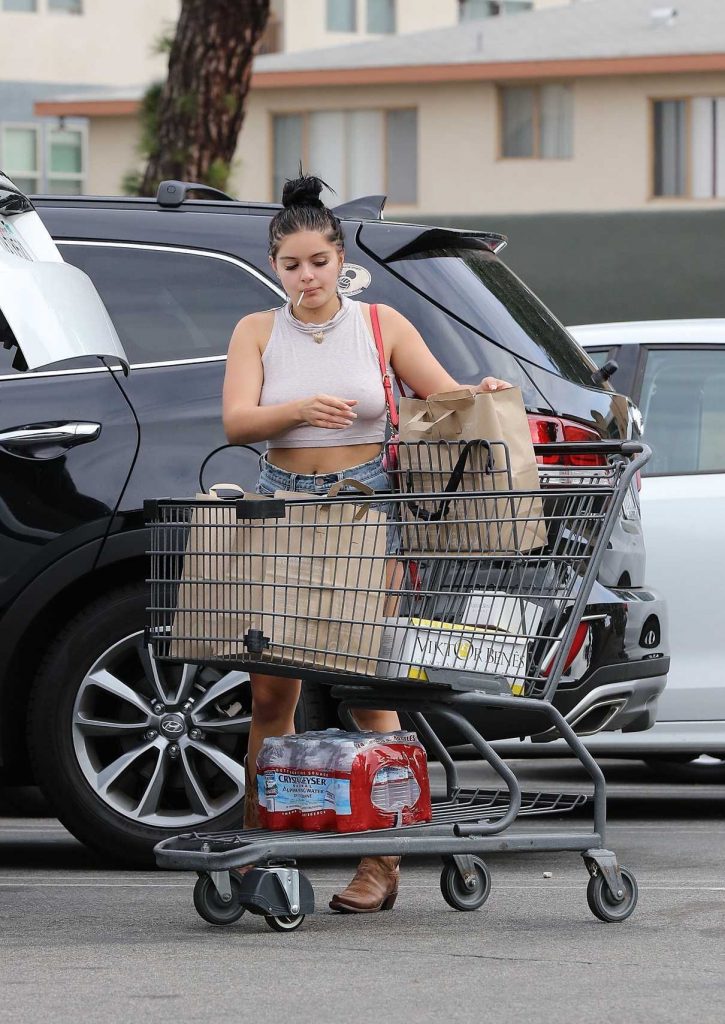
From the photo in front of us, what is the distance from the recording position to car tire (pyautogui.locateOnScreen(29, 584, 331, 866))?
20.3ft

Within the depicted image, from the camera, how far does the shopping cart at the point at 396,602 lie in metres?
5.14

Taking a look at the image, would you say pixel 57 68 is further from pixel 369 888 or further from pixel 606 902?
pixel 606 902

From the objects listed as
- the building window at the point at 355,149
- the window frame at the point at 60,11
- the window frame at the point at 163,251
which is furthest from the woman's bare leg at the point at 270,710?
the window frame at the point at 60,11

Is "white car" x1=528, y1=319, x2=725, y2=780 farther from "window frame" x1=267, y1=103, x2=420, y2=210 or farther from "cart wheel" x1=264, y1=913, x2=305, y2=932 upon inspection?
"window frame" x1=267, y1=103, x2=420, y2=210

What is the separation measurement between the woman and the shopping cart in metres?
0.22

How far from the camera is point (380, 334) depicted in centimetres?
558

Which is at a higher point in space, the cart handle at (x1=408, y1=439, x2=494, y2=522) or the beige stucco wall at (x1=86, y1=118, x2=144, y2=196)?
the beige stucco wall at (x1=86, y1=118, x2=144, y2=196)

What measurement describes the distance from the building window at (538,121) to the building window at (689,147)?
1.50 meters

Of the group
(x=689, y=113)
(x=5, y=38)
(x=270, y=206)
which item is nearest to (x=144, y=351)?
(x=270, y=206)

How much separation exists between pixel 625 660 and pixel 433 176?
27593 millimetres

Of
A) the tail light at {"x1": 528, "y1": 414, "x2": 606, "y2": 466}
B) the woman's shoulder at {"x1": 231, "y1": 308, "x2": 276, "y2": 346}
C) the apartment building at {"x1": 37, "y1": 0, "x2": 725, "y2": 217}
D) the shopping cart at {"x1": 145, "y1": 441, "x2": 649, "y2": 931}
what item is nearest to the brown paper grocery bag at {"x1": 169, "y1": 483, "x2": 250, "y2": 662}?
the shopping cart at {"x1": 145, "y1": 441, "x2": 649, "y2": 931}

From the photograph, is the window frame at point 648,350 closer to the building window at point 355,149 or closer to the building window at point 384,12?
the building window at point 355,149

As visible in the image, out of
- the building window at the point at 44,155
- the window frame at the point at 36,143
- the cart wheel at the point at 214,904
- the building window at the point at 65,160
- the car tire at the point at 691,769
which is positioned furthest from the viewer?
the building window at the point at 65,160

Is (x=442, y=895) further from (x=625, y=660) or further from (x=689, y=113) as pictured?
(x=689, y=113)
